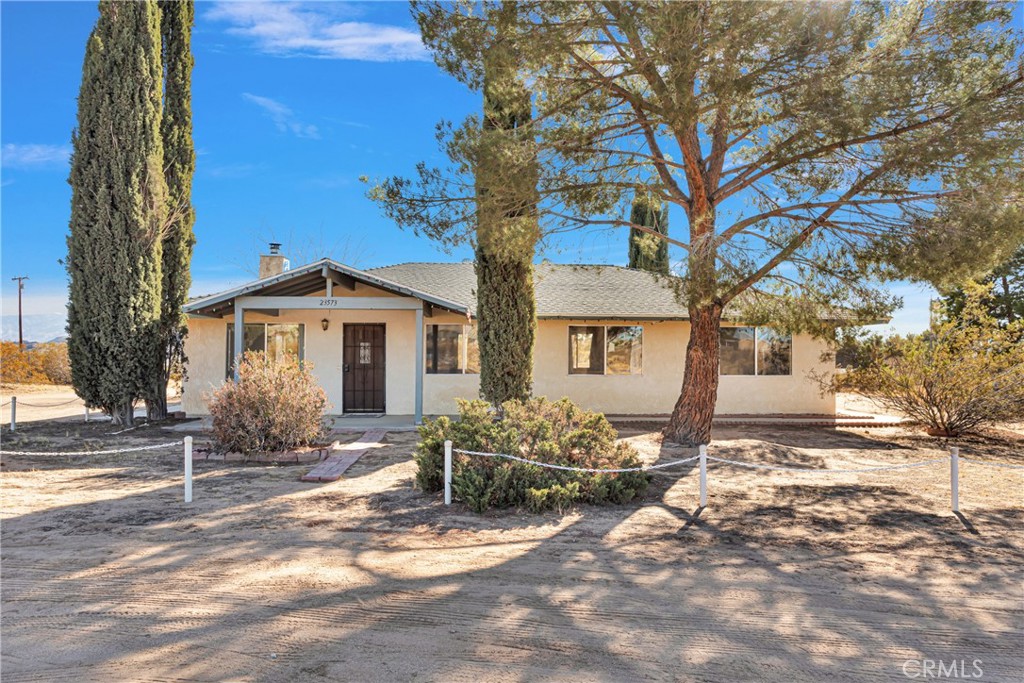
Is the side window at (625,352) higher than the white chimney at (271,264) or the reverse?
the reverse

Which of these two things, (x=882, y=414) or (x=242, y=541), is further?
(x=882, y=414)

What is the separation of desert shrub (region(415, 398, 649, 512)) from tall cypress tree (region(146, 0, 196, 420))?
9.80 m

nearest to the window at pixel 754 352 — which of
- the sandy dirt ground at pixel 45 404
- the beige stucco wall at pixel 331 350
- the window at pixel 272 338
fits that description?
the beige stucco wall at pixel 331 350

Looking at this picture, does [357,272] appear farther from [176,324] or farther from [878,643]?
[878,643]

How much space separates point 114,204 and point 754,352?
15270 mm

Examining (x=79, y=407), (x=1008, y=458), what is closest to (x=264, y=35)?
(x=79, y=407)

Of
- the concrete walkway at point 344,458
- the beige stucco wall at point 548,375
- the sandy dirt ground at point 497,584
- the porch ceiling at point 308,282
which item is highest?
the porch ceiling at point 308,282

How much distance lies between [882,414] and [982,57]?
10823mm

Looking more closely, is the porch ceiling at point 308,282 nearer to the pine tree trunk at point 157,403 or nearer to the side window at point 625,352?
the pine tree trunk at point 157,403

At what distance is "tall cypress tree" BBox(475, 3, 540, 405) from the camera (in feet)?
28.2

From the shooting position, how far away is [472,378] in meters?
14.9

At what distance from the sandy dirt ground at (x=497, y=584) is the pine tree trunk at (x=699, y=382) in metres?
2.93

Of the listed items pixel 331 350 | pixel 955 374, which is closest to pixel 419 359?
pixel 331 350

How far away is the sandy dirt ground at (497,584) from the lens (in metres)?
3.44
